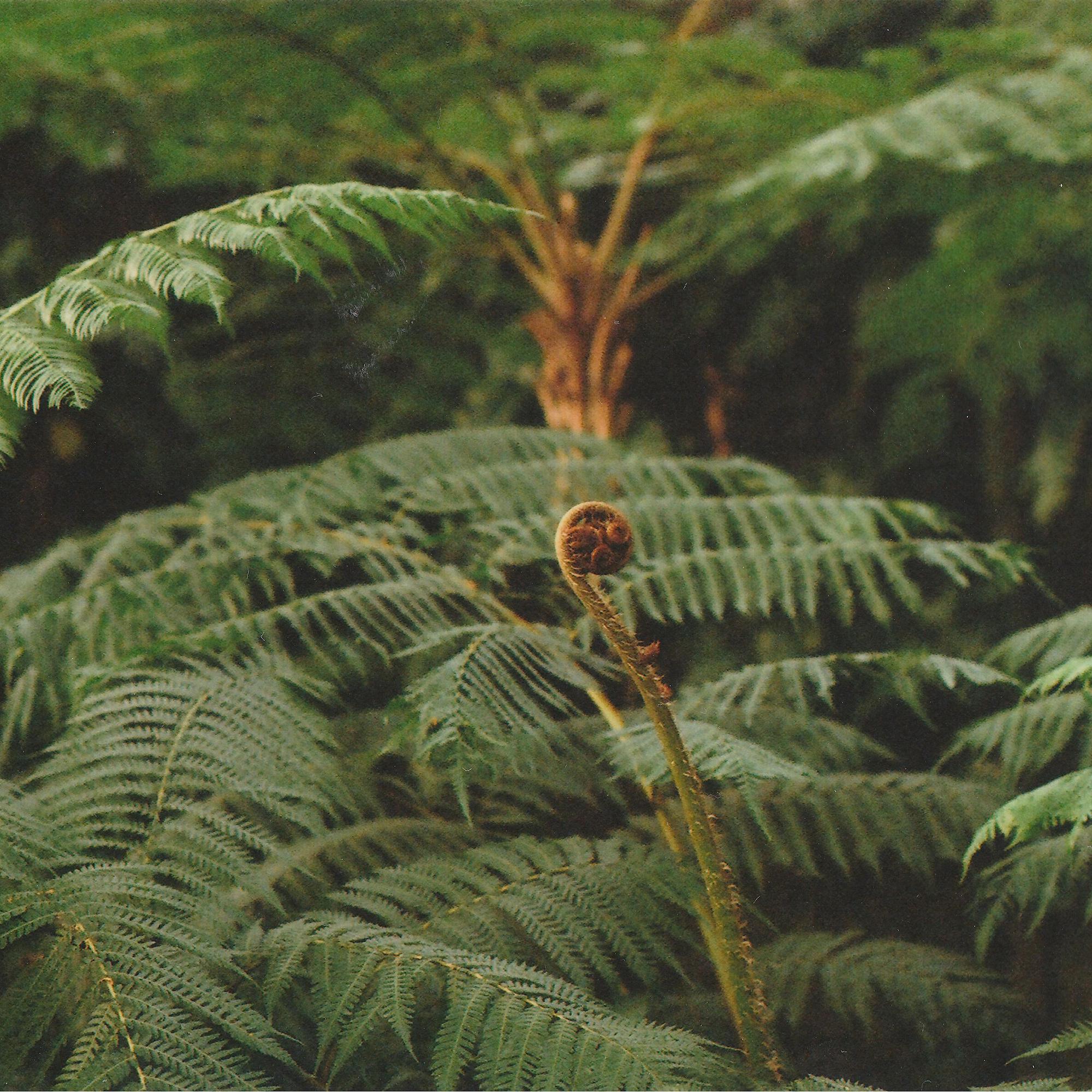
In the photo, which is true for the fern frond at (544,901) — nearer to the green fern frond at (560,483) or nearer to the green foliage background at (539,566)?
the green foliage background at (539,566)

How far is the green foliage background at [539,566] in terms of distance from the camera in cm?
70

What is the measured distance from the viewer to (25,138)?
6.81 ft

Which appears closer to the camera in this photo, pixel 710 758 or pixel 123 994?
pixel 123 994

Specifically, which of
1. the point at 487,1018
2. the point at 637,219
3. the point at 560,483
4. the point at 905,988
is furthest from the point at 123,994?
the point at 637,219

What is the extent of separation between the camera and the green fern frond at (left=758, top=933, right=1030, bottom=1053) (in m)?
0.86

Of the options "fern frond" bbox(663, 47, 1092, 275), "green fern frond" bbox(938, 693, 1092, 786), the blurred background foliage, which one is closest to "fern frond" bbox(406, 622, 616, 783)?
"green fern frond" bbox(938, 693, 1092, 786)

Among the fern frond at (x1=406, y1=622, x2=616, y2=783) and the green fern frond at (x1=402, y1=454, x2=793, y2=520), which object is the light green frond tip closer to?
the fern frond at (x1=406, y1=622, x2=616, y2=783)

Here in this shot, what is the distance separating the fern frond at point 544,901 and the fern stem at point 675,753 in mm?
80

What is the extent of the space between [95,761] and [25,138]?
6.14ft

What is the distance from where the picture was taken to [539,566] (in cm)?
116

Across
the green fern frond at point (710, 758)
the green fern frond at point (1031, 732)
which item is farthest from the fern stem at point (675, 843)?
the green fern frond at point (1031, 732)

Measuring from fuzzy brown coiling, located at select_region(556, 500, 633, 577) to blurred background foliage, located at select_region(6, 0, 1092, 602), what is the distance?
0.98 meters

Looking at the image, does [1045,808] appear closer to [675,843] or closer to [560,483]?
[675,843]

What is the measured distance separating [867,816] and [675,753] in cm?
49
